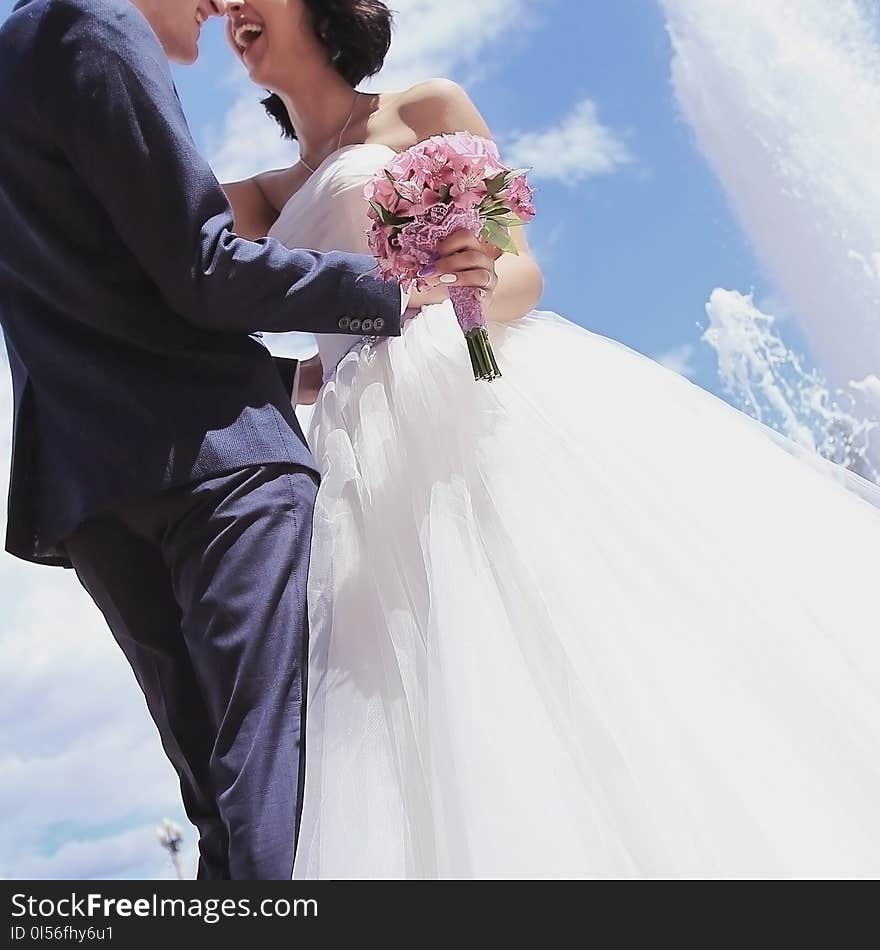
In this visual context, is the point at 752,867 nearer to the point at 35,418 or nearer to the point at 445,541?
the point at 445,541

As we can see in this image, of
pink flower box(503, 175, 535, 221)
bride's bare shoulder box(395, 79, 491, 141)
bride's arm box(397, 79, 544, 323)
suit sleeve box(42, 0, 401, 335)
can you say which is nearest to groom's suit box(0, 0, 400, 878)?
suit sleeve box(42, 0, 401, 335)

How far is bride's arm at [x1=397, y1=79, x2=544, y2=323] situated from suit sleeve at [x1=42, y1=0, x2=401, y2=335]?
1.89 ft

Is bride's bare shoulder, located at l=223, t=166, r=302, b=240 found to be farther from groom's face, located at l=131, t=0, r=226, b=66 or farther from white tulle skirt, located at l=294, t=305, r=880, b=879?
white tulle skirt, located at l=294, t=305, r=880, b=879

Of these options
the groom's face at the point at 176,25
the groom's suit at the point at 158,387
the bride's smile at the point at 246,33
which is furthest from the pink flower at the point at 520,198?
the bride's smile at the point at 246,33

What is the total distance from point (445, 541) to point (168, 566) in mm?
462

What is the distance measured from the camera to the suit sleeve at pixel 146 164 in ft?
5.75

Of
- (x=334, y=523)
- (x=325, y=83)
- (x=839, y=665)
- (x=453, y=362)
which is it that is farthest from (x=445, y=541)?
(x=325, y=83)

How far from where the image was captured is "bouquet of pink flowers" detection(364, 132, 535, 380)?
6.57 feet

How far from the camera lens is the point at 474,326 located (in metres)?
2.06

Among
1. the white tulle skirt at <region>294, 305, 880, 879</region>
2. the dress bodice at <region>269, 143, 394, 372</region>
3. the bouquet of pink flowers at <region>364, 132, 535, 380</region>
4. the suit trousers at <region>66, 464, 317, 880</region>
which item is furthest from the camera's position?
the dress bodice at <region>269, 143, 394, 372</region>

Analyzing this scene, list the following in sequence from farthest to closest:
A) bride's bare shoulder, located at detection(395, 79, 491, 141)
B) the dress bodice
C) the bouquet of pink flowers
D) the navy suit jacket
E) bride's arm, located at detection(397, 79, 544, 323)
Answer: bride's bare shoulder, located at detection(395, 79, 491, 141) < the dress bodice < bride's arm, located at detection(397, 79, 544, 323) < the bouquet of pink flowers < the navy suit jacket

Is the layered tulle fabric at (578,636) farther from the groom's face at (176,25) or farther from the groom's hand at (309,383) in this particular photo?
the groom's face at (176,25)

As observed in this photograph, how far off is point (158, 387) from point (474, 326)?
58 centimetres

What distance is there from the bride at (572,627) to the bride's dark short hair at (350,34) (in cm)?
92
